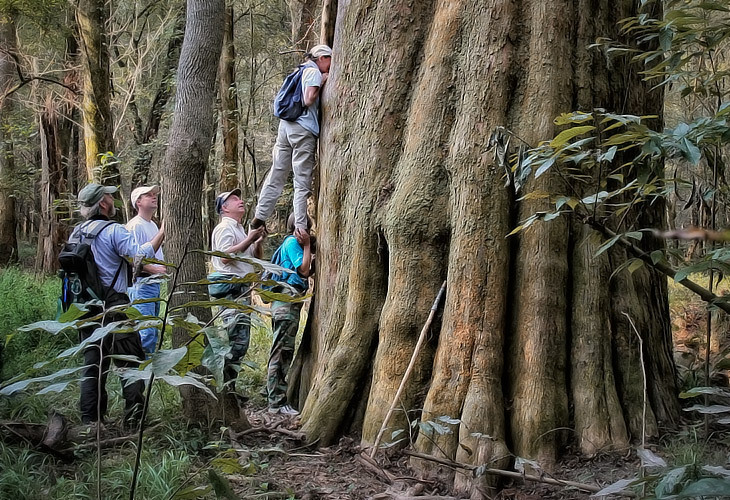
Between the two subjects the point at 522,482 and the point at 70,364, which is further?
the point at 70,364

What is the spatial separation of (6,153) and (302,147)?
15.1 meters

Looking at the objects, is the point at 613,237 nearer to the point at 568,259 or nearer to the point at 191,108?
the point at 568,259

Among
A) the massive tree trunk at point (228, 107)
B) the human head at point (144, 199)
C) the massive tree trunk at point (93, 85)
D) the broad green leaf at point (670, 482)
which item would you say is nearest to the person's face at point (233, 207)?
the human head at point (144, 199)

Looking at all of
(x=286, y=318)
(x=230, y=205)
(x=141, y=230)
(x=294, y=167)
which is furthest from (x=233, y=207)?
(x=286, y=318)

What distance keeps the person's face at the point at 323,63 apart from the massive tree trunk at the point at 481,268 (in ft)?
2.51

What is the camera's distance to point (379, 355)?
4184 millimetres

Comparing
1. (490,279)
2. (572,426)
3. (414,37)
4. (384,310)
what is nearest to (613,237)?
(490,279)

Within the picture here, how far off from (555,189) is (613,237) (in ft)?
6.70

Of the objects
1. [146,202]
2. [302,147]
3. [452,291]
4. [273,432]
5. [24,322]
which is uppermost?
[302,147]

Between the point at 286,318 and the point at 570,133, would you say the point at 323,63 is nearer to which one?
the point at 286,318

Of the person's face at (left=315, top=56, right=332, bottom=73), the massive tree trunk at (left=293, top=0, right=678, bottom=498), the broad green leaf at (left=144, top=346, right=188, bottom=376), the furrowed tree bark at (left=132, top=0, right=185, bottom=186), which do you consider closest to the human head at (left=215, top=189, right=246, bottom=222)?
the person's face at (left=315, top=56, right=332, bottom=73)

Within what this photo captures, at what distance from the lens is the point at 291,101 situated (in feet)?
16.6

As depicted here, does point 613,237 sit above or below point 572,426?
above

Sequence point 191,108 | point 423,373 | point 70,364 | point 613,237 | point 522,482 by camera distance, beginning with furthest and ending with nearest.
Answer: point 70,364 → point 191,108 → point 423,373 → point 522,482 → point 613,237
